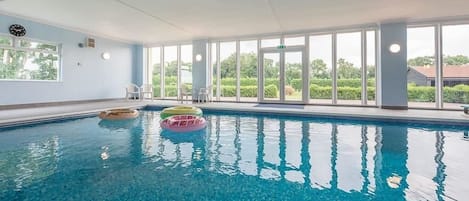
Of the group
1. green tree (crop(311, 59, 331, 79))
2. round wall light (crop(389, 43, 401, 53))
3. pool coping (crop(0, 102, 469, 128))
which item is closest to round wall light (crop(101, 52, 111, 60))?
pool coping (crop(0, 102, 469, 128))

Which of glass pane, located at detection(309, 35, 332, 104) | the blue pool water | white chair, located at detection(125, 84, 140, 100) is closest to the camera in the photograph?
the blue pool water

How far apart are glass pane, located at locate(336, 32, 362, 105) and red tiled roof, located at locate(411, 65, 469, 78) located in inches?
60.4

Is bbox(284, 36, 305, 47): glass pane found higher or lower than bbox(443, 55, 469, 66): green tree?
higher

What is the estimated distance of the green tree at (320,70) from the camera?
321 inches

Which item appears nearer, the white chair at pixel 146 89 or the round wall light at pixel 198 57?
the round wall light at pixel 198 57

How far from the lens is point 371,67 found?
301 inches

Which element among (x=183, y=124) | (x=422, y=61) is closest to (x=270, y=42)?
(x=422, y=61)

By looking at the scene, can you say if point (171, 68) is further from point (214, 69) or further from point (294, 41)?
point (294, 41)

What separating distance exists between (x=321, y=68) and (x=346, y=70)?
0.76 m

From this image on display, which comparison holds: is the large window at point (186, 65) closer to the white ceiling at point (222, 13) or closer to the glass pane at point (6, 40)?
the white ceiling at point (222, 13)

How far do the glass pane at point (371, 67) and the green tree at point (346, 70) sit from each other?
11.9 inches

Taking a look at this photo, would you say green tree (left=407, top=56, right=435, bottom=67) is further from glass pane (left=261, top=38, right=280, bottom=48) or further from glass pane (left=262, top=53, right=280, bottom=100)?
glass pane (left=261, top=38, right=280, bottom=48)

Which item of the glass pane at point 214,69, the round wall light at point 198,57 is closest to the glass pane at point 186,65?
the round wall light at point 198,57

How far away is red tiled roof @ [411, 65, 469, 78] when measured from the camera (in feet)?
22.0
